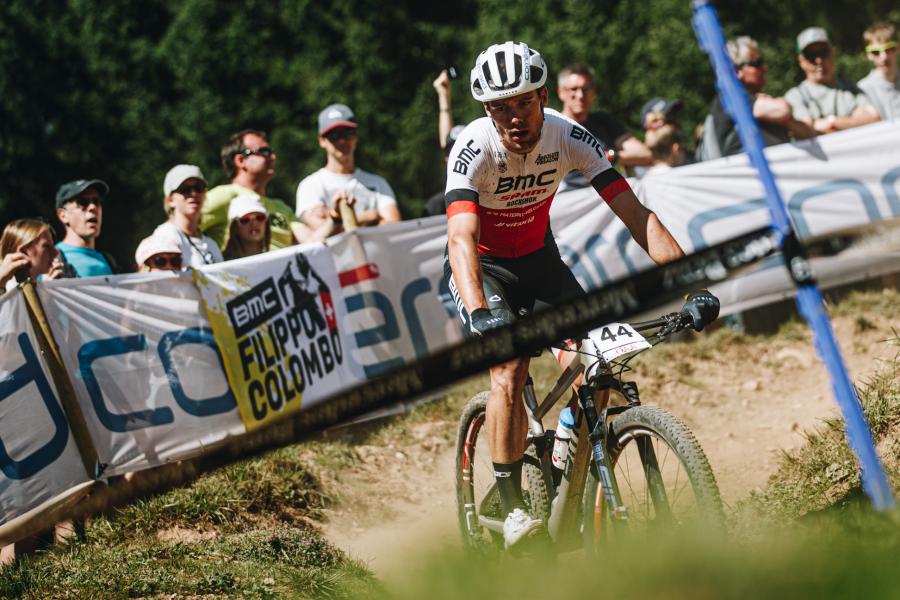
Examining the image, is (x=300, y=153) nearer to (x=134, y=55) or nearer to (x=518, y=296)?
(x=134, y=55)

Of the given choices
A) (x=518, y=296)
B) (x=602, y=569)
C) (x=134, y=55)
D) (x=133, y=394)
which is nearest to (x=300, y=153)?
(x=134, y=55)

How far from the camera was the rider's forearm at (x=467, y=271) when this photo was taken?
3957 millimetres

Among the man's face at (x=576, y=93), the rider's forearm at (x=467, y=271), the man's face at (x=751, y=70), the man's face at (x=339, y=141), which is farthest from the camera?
the man's face at (x=751, y=70)

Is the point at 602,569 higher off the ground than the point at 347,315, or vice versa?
the point at 347,315

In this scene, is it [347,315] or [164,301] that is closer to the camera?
[164,301]

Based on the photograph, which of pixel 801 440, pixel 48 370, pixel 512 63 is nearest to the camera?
pixel 512 63

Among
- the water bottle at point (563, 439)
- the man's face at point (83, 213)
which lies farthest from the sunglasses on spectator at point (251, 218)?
the water bottle at point (563, 439)

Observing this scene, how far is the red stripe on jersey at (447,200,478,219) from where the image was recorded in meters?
4.29

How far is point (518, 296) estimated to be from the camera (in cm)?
471

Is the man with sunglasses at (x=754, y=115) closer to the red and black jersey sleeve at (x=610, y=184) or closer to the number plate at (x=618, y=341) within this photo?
the red and black jersey sleeve at (x=610, y=184)

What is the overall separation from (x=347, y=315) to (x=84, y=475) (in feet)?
7.18

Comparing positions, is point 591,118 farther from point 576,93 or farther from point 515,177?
point 515,177

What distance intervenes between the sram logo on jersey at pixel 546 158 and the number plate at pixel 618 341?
97 cm

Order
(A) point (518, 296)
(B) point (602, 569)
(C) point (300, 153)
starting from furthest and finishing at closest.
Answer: (C) point (300, 153), (A) point (518, 296), (B) point (602, 569)
